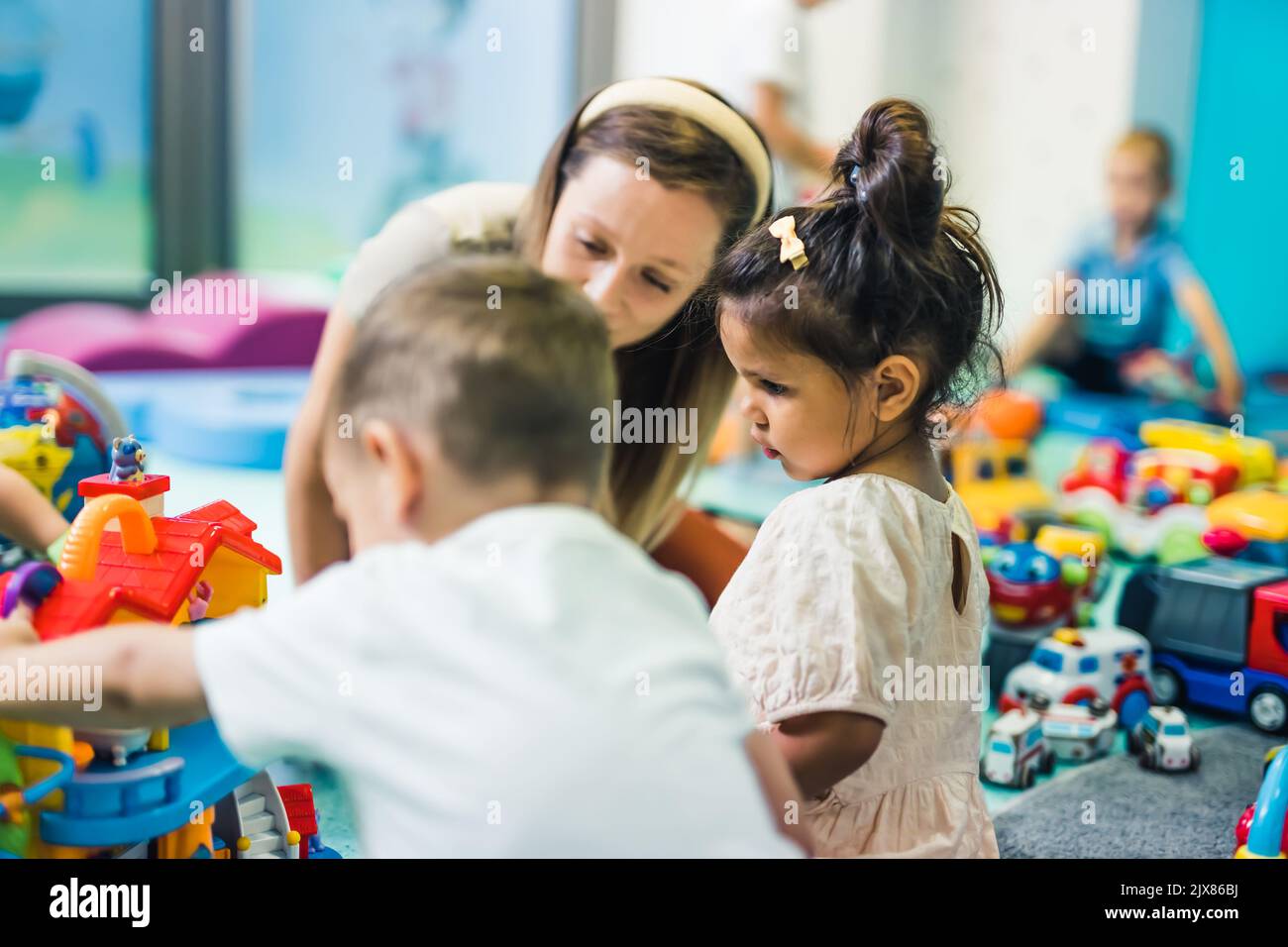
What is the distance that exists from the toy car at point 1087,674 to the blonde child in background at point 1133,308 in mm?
1838


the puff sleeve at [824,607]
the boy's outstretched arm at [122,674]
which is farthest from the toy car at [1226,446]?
the boy's outstretched arm at [122,674]

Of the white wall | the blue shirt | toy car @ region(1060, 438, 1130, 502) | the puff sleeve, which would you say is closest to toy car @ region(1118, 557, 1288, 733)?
toy car @ region(1060, 438, 1130, 502)

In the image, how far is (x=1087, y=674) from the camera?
1.52 m

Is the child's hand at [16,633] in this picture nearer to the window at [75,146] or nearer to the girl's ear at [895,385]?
the girl's ear at [895,385]

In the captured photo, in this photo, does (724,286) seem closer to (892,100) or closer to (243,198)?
(892,100)

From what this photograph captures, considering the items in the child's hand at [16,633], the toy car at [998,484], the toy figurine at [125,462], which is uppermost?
the toy figurine at [125,462]

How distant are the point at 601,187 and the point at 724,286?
29 centimetres

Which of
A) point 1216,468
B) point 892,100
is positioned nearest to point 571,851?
point 892,100

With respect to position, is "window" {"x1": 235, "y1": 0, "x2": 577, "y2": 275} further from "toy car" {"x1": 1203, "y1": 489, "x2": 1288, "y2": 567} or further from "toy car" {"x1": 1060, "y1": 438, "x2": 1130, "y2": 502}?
"toy car" {"x1": 1203, "y1": 489, "x2": 1288, "y2": 567}

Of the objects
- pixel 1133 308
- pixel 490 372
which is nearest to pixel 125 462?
pixel 490 372

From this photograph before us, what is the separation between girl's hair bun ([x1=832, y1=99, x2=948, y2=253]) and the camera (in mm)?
900

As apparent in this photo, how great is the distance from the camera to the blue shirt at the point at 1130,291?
331 centimetres

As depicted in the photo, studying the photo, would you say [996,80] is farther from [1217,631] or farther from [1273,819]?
[1273,819]

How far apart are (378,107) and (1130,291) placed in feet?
7.63
